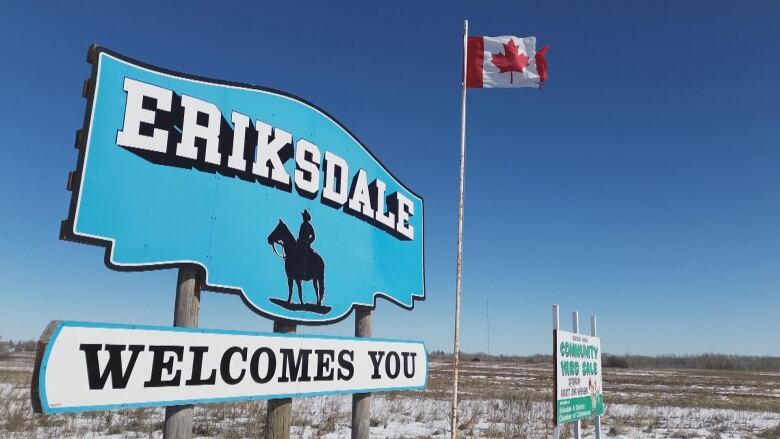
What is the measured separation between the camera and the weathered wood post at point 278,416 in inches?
209

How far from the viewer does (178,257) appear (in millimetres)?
4363

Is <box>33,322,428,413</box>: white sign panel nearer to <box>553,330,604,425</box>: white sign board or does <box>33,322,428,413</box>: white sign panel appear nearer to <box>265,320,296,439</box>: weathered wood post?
<box>265,320,296,439</box>: weathered wood post

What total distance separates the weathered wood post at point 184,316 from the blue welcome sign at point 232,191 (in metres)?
0.12

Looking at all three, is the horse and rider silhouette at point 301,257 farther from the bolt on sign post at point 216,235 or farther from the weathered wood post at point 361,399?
the weathered wood post at point 361,399

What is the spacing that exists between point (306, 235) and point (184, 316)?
1.75m

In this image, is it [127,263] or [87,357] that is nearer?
[87,357]

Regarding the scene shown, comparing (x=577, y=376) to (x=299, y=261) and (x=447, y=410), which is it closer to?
(x=299, y=261)

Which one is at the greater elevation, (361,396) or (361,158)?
(361,158)

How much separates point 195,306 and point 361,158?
3.22m

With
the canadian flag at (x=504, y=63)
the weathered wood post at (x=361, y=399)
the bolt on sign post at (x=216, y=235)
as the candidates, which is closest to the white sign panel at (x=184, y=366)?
the bolt on sign post at (x=216, y=235)

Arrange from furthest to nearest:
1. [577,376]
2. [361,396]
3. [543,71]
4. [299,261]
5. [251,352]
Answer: [543,71], [577,376], [361,396], [299,261], [251,352]

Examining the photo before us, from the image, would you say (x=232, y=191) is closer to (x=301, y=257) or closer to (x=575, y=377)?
(x=301, y=257)

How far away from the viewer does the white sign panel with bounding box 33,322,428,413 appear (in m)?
3.49

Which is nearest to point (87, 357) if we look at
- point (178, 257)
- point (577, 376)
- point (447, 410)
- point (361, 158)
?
point (178, 257)
